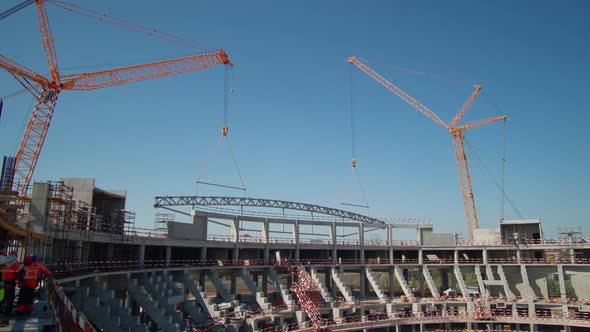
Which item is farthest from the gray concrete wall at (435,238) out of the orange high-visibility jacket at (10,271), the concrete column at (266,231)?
the orange high-visibility jacket at (10,271)

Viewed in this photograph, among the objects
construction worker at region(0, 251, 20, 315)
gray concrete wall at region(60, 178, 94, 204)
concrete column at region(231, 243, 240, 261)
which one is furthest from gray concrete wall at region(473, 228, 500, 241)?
construction worker at region(0, 251, 20, 315)

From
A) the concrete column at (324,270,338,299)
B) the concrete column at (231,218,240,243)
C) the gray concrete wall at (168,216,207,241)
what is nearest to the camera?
the gray concrete wall at (168,216,207,241)

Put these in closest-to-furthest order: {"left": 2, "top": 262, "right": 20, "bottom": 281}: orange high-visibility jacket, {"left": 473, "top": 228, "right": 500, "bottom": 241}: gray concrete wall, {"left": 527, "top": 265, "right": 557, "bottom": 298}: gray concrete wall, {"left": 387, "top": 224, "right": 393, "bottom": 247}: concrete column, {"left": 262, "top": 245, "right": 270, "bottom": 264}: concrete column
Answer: {"left": 2, "top": 262, "right": 20, "bottom": 281}: orange high-visibility jacket < {"left": 262, "top": 245, "right": 270, "bottom": 264}: concrete column < {"left": 527, "top": 265, "right": 557, "bottom": 298}: gray concrete wall < {"left": 473, "top": 228, "right": 500, "bottom": 241}: gray concrete wall < {"left": 387, "top": 224, "right": 393, "bottom": 247}: concrete column

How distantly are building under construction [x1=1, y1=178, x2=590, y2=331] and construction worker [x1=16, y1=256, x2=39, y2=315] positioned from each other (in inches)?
373

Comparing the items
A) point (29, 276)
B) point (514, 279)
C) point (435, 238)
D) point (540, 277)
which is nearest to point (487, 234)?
point (435, 238)

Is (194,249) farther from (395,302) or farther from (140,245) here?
(395,302)

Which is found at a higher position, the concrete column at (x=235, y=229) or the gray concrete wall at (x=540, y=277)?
the concrete column at (x=235, y=229)

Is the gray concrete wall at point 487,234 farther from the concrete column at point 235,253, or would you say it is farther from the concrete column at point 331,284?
the concrete column at point 235,253

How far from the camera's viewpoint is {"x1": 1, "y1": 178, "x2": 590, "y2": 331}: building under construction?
97.6ft

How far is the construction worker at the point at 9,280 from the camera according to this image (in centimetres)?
1528

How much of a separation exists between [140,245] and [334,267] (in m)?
26.7

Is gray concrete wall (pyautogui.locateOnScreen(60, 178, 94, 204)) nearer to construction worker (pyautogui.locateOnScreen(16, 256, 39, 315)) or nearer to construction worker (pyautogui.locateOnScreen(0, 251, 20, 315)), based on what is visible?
construction worker (pyautogui.locateOnScreen(0, 251, 20, 315))

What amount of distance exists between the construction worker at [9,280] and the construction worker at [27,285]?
0.98ft

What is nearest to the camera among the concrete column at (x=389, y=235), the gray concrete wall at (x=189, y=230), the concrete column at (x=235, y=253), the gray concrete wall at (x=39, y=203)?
the gray concrete wall at (x=39, y=203)
